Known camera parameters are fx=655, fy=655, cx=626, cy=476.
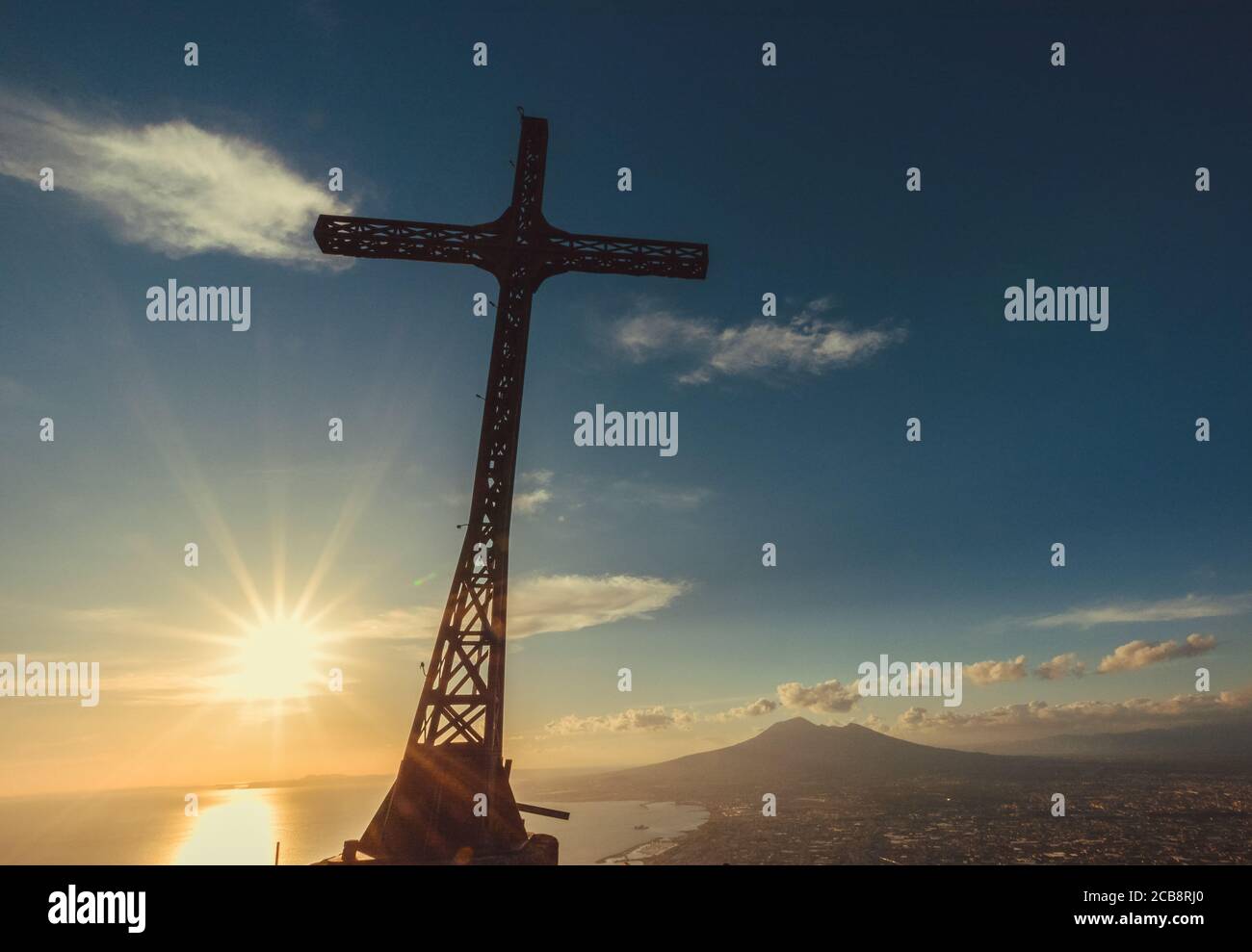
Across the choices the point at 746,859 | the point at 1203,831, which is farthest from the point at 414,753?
the point at 1203,831

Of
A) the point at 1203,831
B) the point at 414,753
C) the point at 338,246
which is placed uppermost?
the point at 338,246

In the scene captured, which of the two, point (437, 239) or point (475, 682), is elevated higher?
point (437, 239)
